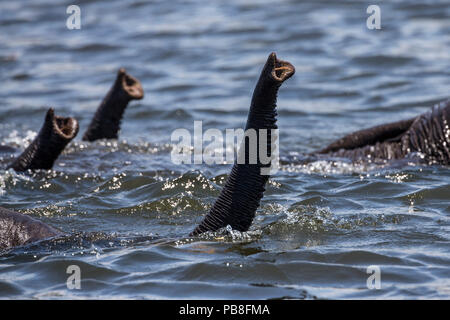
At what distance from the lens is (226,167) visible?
809 cm

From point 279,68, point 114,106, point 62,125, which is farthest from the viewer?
point 114,106

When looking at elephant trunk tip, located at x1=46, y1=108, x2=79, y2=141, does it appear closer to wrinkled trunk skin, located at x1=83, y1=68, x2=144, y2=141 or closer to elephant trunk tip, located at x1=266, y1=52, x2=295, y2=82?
wrinkled trunk skin, located at x1=83, y1=68, x2=144, y2=141

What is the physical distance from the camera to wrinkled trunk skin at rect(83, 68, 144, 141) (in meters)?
8.61

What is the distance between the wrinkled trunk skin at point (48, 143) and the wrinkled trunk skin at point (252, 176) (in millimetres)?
2150

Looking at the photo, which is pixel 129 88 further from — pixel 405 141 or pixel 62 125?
pixel 405 141

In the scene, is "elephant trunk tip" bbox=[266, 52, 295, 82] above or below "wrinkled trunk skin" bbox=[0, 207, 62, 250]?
above

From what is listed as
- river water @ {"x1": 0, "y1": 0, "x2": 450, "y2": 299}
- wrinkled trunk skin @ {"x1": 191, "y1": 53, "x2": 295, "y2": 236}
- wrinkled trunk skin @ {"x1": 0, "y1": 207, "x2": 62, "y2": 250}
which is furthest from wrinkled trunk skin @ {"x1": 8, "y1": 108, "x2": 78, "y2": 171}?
wrinkled trunk skin @ {"x1": 191, "y1": 53, "x2": 295, "y2": 236}

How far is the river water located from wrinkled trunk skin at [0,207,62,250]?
6 cm

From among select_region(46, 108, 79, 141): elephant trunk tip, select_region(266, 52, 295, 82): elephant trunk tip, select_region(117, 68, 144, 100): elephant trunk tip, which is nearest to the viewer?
select_region(266, 52, 295, 82): elephant trunk tip

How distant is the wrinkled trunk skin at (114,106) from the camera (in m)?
8.61

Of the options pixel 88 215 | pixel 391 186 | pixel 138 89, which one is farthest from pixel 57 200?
pixel 391 186

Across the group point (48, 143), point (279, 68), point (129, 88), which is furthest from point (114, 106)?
point (279, 68)

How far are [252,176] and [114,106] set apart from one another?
4.02m
